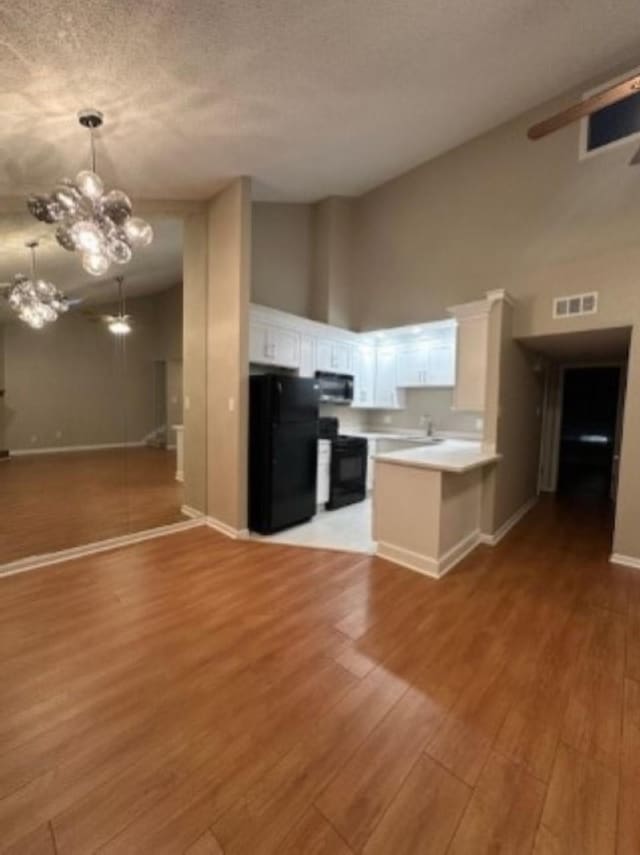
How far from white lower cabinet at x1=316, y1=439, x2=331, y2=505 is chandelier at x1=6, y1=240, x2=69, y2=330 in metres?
2.87

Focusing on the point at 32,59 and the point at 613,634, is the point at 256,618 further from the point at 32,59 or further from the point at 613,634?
the point at 32,59

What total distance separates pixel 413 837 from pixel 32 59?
3738mm

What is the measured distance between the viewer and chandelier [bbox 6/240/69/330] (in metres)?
3.24

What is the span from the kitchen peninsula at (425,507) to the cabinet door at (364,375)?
2261 mm

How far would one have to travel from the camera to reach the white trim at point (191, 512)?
13.5 ft

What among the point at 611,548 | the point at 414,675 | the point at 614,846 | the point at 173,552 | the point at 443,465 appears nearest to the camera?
the point at 614,846

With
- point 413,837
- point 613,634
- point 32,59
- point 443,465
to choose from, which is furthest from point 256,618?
point 32,59

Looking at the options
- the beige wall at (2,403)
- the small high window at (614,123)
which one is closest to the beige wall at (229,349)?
the beige wall at (2,403)

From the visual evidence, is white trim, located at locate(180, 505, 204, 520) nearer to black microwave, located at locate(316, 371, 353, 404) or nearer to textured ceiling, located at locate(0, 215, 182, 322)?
black microwave, located at locate(316, 371, 353, 404)

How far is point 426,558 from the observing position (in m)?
2.97

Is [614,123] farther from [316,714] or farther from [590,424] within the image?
[590,424]

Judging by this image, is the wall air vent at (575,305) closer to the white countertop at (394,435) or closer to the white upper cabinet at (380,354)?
the white upper cabinet at (380,354)

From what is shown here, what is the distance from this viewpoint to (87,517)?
146 inches

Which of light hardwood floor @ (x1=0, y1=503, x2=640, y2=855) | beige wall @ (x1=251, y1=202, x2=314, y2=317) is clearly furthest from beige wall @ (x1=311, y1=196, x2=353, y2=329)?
light hardwood floor @ (x1=0, y1=503, x2=640, y2=855)
